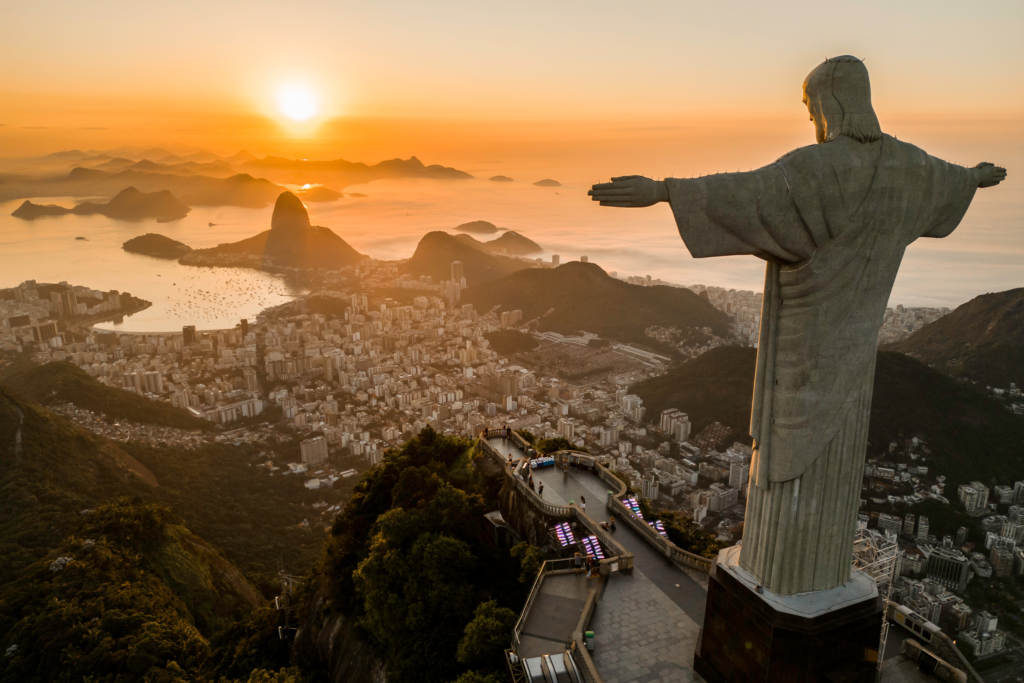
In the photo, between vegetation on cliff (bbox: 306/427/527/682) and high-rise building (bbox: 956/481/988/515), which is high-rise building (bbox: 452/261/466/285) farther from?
vegetation on cliff (bbox: 306/427/527/682)

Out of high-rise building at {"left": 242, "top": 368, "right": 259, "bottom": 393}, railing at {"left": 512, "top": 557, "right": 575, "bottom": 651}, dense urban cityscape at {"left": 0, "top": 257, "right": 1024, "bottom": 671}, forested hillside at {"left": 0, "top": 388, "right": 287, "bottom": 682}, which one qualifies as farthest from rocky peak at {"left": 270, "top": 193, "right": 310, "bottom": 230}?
railing at {"left": 512, "top": 557, "right": 575, "bottom": 651}

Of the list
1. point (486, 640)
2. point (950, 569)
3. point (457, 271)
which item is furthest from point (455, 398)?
point (486, 640)

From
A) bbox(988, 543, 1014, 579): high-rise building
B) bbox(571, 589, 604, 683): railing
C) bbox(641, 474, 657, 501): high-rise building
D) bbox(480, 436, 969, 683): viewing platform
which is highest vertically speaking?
bbox(571, 589, 604, 683): railing

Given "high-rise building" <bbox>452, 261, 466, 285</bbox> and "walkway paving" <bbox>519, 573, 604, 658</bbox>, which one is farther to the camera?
"high-rise building" <bbox>452, 261, 466, 285</bbox>

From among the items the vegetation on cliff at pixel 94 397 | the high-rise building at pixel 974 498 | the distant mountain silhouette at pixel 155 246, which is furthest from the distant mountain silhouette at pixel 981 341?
the distant mountain silhouette at pixel 155 246

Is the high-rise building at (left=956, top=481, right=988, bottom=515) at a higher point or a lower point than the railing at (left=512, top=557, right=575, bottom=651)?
lower

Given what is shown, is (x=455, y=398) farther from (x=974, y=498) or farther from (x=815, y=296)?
(x=815, y=296)
